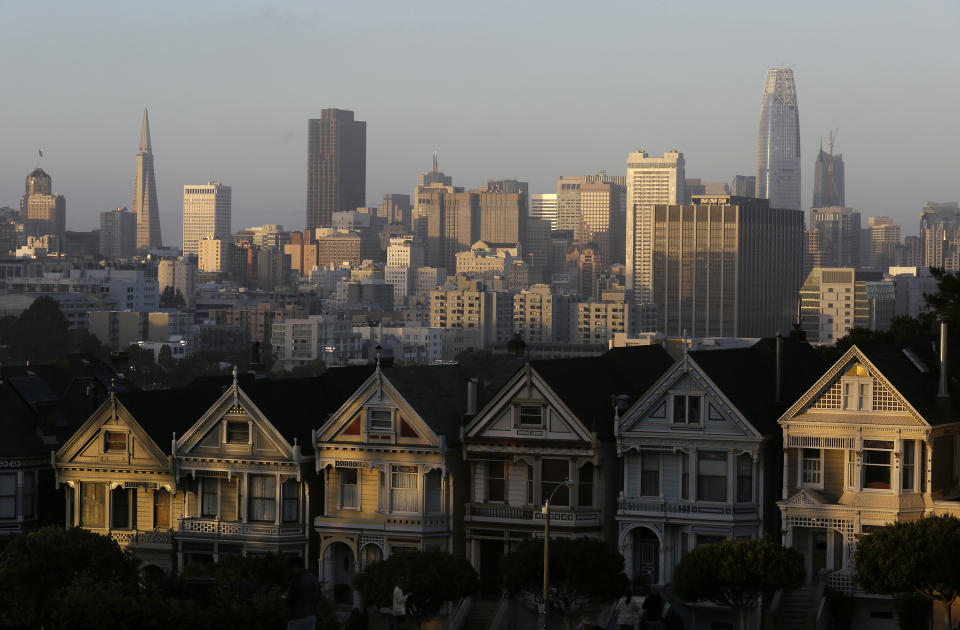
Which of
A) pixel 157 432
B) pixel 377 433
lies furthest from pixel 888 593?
pixel 157 432

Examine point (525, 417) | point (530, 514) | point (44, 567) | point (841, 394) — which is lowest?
point (44, 567)

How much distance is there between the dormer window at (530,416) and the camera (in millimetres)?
53344

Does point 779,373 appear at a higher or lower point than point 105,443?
higher

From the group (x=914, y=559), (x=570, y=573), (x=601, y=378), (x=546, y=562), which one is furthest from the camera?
(x=601, y=378)

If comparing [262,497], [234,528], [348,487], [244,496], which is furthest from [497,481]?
[234,528]

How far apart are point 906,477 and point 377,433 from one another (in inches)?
537

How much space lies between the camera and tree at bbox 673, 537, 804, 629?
1903 inches

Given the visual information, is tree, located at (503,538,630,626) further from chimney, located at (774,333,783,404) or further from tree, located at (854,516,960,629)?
chimney, located at (774,333,783,404)

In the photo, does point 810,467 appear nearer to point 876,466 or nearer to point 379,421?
point 876,466

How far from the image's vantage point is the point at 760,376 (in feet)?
175

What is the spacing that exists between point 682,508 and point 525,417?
4734 millimetres

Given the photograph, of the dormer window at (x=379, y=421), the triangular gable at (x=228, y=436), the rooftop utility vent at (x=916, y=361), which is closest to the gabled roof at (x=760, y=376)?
the rooftop utility vent at (x=916, y=361)

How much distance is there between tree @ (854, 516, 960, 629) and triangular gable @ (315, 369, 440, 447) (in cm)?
1188

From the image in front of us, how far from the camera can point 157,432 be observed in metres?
58.4
